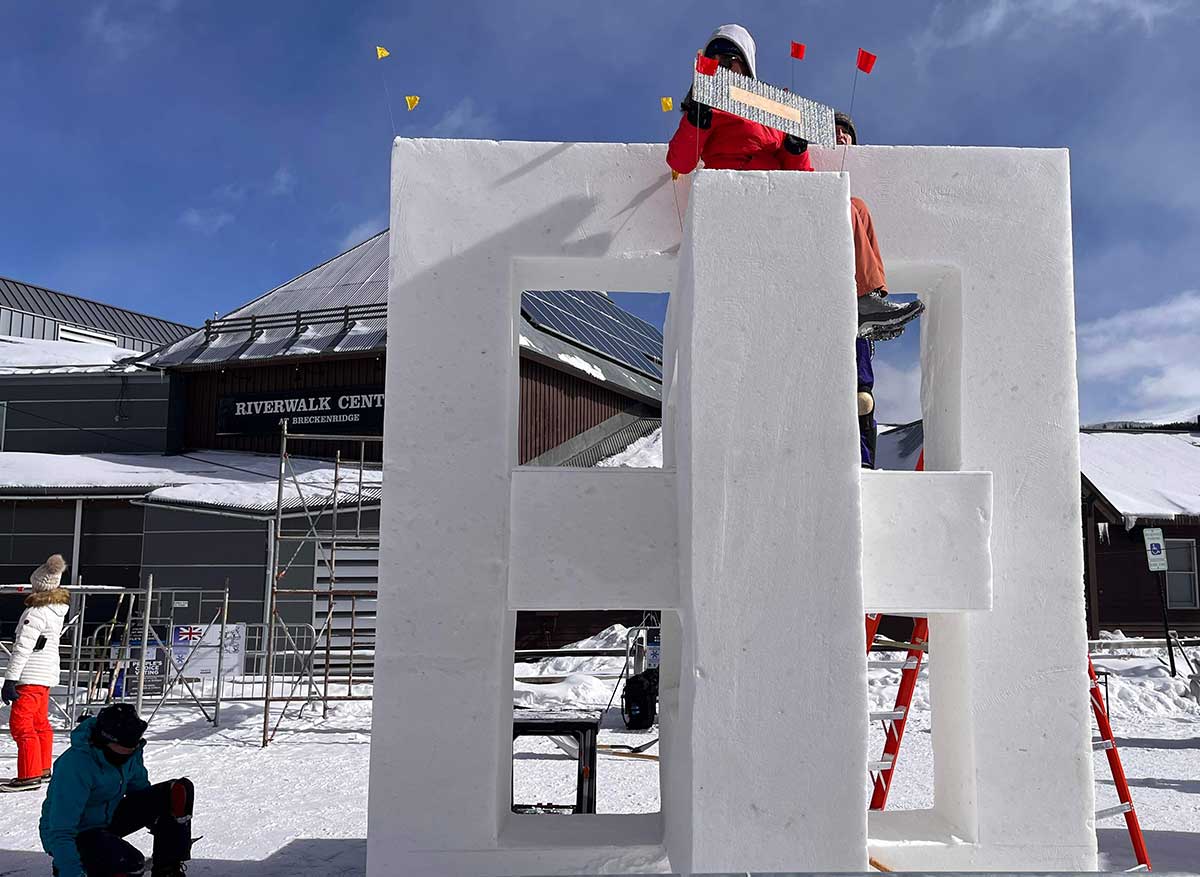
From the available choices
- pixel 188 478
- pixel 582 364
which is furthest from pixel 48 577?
pixel 582 364

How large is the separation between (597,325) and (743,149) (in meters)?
22.5

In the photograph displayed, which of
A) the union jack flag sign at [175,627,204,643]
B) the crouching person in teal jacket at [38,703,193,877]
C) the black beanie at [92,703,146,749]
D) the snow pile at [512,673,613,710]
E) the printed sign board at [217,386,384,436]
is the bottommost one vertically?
the snow pile at [512,673,613,710]

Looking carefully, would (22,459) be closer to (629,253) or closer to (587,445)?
(587,445)

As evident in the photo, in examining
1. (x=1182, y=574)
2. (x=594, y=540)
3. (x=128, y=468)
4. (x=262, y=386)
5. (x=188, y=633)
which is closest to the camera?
(x=594, y=540)

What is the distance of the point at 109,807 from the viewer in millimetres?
5289

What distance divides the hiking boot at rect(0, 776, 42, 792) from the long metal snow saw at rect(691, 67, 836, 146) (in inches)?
326

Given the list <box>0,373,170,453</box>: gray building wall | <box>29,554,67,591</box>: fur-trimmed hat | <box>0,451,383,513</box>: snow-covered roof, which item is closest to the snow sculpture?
<box>29,554,67,591</box>: fur-trimmed hat

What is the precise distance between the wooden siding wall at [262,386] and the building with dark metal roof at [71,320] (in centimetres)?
1148

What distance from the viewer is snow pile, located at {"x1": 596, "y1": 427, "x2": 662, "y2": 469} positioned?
22.8 metres

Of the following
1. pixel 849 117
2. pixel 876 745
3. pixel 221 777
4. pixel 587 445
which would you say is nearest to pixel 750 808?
pixel 849 117

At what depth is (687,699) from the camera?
11.7 ft

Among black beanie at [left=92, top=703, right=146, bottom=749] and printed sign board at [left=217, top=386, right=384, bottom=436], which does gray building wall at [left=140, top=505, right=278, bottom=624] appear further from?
black beanie at [left=92, top=703, right=146, bottom=749]

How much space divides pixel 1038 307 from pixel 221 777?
27.4ft

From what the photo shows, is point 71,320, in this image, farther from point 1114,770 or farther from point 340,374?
point 1114,770
